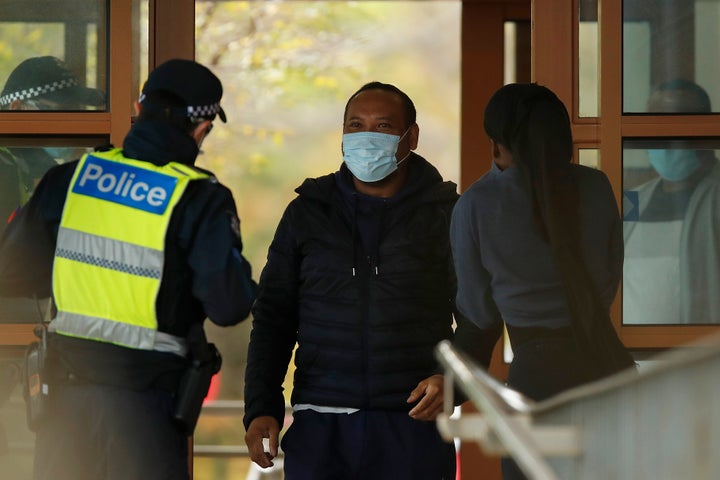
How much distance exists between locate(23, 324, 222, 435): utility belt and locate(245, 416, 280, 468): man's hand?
529mm

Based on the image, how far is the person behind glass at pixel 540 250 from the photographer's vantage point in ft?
8.81

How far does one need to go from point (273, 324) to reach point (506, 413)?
185 cm

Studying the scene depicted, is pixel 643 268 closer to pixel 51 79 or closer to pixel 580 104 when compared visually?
pixel 580 104

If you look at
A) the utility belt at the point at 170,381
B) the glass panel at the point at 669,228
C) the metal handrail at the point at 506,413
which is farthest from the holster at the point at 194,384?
the glass panel at the point at 669,228

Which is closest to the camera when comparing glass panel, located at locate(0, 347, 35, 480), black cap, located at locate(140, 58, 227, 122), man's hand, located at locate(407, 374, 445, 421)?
black cap, located at locate(140, 58, 227, 122)

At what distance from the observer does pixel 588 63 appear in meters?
3.76

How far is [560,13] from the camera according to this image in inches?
148

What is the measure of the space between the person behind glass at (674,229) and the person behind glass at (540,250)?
842 mm

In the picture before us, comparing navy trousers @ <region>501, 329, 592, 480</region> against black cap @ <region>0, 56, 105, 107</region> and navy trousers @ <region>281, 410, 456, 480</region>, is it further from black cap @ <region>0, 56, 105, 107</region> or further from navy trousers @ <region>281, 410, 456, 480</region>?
black cap @ <region>0, 56, 105, 107</region>

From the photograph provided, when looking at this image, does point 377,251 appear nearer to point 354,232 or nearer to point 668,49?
point 354,232

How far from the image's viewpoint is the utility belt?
268 centimetres

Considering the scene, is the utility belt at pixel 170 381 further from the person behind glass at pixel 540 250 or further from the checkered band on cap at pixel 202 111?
the person behind glass at pixel 540 250

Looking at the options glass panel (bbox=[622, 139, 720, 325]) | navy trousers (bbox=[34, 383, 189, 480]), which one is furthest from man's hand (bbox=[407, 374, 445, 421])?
glass panel (bbox=[622, 139, 720, 325])

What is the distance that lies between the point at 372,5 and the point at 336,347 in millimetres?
14976
